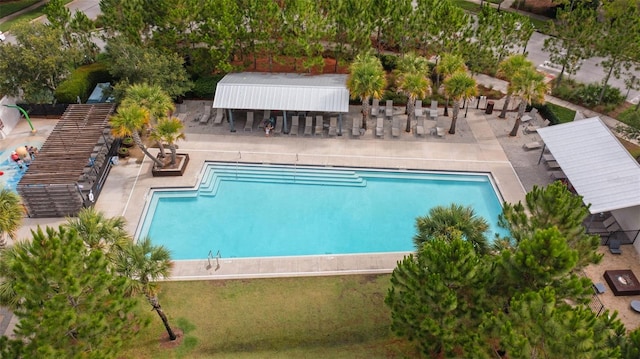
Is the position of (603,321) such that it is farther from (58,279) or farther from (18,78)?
(18,78)

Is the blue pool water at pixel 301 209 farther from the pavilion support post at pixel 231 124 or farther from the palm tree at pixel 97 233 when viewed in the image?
the palm tree at pixel 97 233

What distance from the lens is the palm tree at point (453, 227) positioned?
1823 cm

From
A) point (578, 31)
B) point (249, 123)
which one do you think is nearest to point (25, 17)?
point (249, 123)

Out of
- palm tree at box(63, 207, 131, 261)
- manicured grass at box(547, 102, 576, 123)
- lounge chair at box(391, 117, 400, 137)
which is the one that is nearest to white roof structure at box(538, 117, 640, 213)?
manicured grass at box(547, 102, 576, 123)

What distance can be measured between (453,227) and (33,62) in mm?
32679

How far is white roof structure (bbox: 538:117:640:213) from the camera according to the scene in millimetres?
23766

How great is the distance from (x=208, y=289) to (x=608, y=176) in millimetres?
22679

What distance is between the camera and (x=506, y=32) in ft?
115

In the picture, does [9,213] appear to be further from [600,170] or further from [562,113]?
[562,113]

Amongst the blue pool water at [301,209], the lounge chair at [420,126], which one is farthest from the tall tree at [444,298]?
the lounge chair at [420,126]

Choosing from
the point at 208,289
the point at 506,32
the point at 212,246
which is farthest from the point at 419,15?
the point at 208,289

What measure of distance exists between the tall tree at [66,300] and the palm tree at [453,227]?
11.9 m

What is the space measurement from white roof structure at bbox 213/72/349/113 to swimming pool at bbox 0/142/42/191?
13.9 metres

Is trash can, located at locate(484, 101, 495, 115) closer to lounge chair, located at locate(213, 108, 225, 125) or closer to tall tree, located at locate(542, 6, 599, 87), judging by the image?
tall tree, located at locate(542, 6, 599, 87)
